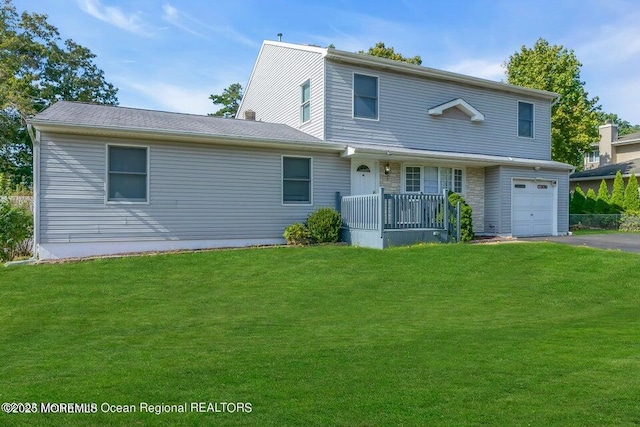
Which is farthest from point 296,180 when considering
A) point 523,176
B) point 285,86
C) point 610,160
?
point 610,160

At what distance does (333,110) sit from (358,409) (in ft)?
39.6

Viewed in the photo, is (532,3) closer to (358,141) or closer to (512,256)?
(358,141)

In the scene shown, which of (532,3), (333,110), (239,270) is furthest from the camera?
(532,3)

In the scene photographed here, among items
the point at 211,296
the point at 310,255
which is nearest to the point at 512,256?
the point at 310,255

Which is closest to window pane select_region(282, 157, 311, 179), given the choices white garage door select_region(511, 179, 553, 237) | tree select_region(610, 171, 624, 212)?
white garage door select_region(511, 179, 553, 237)

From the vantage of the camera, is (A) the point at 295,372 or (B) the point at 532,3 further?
(B) the point at 532,3

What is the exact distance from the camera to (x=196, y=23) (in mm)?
16234

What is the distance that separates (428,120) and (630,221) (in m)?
13.4

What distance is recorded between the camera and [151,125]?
1180 cm

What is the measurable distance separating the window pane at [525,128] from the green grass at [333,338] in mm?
9423

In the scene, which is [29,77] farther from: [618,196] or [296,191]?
[618,196]

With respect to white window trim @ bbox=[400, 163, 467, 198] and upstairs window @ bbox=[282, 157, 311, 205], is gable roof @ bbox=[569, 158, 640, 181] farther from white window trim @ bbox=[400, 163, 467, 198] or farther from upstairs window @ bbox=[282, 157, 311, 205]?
upstairs window @ bbox=[282, 157, 311, 205]

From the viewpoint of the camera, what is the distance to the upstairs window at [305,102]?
15.4m

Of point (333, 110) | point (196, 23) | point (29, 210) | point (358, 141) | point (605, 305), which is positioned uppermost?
point (196, 23)
